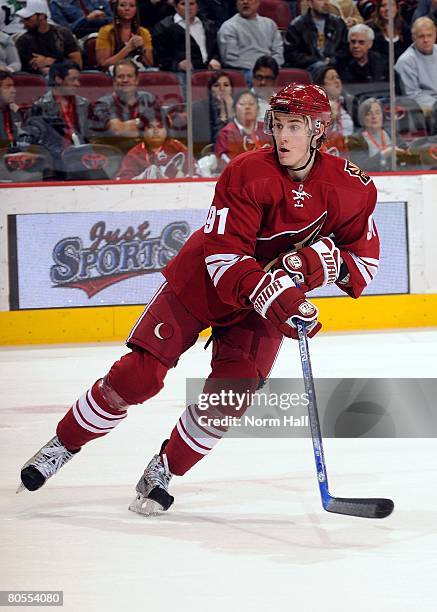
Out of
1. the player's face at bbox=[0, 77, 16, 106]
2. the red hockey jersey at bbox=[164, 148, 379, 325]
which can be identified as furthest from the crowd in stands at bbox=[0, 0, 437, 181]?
the red hockey jersey at bbox=[164, 148, 379, 325]

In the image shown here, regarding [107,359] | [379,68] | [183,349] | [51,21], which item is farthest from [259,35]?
[183,349]

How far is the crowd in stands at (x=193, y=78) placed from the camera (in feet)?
20.6

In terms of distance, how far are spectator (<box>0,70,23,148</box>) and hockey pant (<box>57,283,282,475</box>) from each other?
3277 millimetres

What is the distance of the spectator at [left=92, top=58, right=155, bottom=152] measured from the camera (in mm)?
6332

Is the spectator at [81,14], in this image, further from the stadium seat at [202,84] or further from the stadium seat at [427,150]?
the stadium seat at [427,150]

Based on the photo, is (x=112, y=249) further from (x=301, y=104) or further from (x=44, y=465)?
(x=301, y=104)

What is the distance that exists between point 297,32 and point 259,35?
252mm

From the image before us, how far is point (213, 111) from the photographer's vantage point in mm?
6477

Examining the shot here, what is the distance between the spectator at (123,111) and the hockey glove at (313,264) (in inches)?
135

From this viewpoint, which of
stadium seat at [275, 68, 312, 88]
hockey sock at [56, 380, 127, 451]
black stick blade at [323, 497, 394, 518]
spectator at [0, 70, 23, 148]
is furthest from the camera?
stadium seat at [275, 68, 312, 88]

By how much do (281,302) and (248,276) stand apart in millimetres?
106

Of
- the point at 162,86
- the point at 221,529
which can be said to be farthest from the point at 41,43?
the point at 221,529

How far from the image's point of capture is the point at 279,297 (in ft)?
9.54

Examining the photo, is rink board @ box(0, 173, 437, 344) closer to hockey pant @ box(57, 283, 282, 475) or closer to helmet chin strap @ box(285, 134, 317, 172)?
hockey pant @ box(57, 283, 282, 475)
